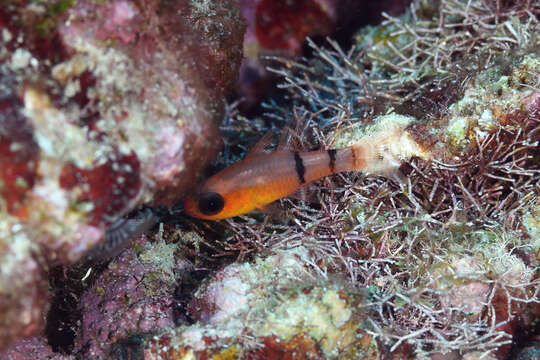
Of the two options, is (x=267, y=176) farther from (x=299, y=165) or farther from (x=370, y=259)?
(x=370, y=259)

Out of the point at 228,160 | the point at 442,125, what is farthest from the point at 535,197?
the point at 228,160

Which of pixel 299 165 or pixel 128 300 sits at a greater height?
pixel 299 165

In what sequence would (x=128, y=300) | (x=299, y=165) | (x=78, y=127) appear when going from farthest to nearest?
(x=128, y=300) < (x=299, y=165) < (x=78, y=127)

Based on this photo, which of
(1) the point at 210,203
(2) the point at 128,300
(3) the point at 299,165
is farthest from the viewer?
(2) the point at 128,300

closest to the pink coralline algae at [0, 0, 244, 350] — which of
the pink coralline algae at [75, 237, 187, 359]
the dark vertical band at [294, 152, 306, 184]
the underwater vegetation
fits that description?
the underwater vegetation

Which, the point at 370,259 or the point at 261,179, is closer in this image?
the point at 261,179

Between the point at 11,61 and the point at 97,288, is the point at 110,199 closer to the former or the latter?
the point at 11,61

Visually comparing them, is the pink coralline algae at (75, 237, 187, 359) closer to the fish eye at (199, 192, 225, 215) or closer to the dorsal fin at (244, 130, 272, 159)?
the fish eye at (199, 192, 225, 215)

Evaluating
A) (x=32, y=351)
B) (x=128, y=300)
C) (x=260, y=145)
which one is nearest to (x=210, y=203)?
(x=260, y=145)
